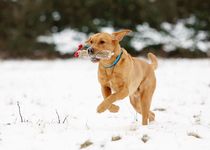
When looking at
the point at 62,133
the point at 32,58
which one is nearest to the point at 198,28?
the point at 32,58

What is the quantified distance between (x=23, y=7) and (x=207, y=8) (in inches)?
329

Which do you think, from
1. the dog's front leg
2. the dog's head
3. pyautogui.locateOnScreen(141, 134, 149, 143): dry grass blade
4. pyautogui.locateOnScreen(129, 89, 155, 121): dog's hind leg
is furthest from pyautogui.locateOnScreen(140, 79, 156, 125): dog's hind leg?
pyautogui.locateOnScreen(141, 134, 149, 143): dry grass blade

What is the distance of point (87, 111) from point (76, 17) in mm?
12300

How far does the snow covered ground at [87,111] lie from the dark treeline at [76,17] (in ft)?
9.32

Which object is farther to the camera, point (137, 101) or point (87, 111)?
point (87, 111)

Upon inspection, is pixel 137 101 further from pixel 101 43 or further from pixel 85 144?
pixel 85 144

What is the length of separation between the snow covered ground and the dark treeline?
284cm

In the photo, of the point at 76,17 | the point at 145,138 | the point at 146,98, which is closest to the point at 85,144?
the point at 145,138

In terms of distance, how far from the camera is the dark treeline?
18.3 m

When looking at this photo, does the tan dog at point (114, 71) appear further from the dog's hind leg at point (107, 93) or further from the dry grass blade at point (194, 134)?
the dry grass blade at point (194, 134)

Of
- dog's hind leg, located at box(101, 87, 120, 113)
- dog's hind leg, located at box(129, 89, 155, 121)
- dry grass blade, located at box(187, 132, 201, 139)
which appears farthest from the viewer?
dog's hind leg, located at box(129, 89, 155, 121)

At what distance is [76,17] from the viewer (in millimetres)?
18906

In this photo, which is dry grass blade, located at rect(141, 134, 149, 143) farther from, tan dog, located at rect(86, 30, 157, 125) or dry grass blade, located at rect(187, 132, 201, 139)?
tan dog, located at rect(86, 30, 157, 125)

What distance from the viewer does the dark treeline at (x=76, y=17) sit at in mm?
18297
